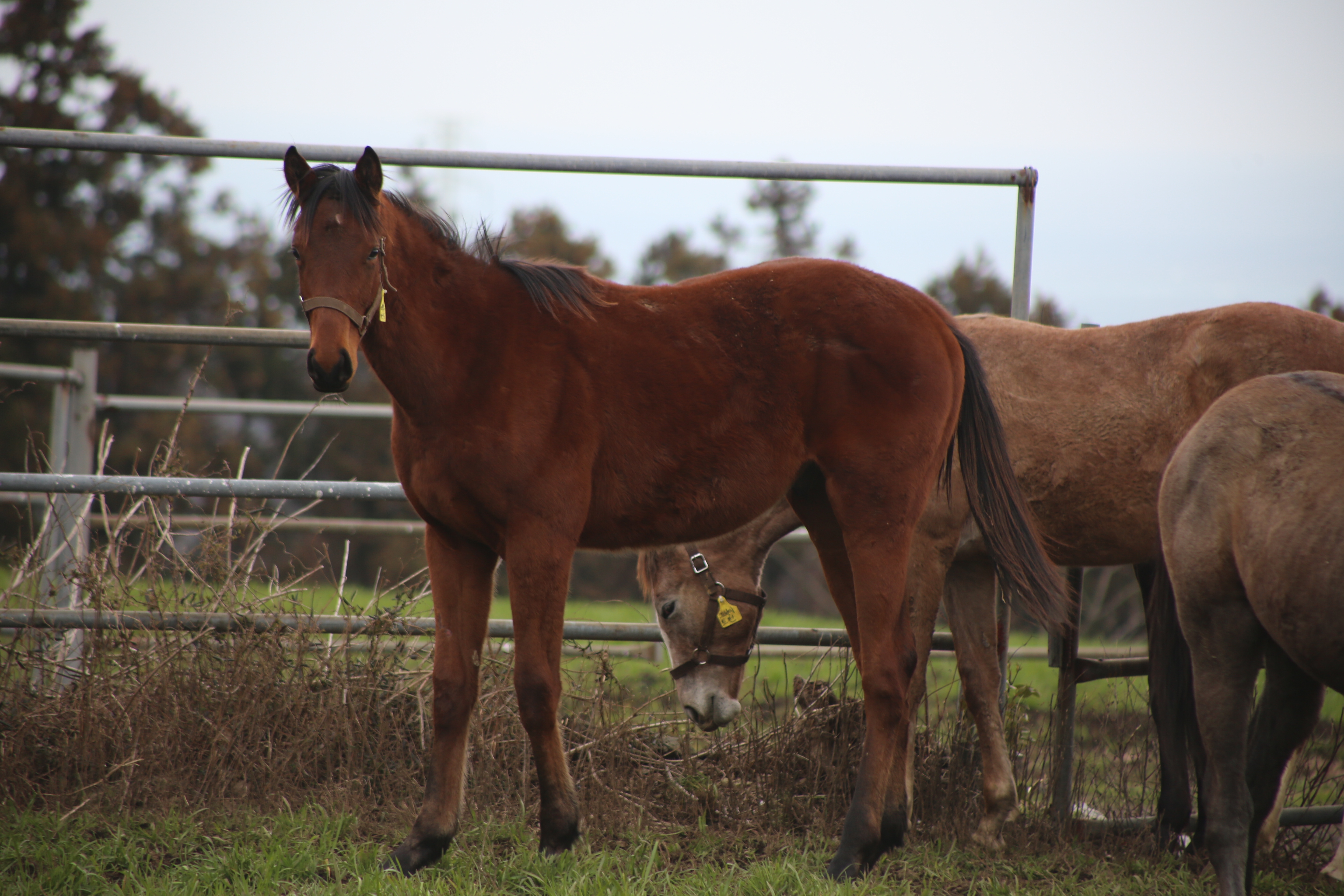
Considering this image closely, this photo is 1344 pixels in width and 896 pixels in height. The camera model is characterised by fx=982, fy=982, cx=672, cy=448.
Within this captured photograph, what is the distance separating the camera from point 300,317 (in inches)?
809

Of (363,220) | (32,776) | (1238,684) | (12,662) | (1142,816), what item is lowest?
(1142,816)

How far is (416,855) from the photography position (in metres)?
3.05

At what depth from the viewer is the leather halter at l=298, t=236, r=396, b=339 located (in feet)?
9.09

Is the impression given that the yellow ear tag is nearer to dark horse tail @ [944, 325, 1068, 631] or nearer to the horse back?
dark horse tail @ [944, 325, 1068, 631]

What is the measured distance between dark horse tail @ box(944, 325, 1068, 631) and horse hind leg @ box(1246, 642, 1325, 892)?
669 millimetres

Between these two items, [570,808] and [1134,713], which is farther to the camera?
[1134,713]

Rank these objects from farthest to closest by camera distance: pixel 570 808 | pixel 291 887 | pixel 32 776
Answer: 1. pixel 32 776
2. pixel 570 808
3. pixel 291 887

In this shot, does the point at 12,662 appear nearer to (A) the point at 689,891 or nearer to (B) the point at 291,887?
(B) the point at 291,887

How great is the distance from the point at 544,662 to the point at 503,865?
636 millimetres

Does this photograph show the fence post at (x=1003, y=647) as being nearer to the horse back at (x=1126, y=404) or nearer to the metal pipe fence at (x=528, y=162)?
the horse back at (x=1126, y=404)

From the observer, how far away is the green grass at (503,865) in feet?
9.41

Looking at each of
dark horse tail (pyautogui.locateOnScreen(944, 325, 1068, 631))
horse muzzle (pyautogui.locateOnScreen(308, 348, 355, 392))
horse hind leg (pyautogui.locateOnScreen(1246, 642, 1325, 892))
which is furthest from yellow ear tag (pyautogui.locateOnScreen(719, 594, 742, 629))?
horse muzzle (pyautogui.locateOnScreen(308, 348, 355, 392))

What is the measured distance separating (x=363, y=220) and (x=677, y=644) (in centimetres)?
227

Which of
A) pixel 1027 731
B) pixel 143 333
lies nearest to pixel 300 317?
pixel 143 333
